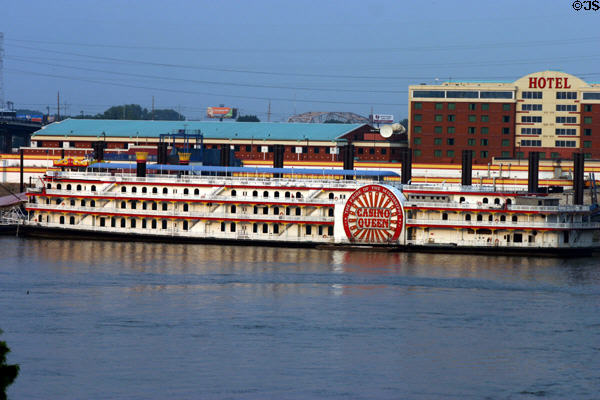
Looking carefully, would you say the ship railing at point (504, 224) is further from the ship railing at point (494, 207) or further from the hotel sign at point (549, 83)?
the hotel sign at point (549, 83)

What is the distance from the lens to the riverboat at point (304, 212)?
61.0 meters

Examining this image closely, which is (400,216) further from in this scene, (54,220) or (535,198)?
(54,220)

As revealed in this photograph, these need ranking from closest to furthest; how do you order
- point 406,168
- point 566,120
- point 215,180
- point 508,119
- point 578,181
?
point 578,181 < point 215,180 < point 406,168 < point 566,120 < point 508,119

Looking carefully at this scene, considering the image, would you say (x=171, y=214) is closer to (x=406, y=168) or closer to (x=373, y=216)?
(x=373, y=216)

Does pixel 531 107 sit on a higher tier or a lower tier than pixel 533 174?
higher

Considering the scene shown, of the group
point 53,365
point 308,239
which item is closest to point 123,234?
point 308,239

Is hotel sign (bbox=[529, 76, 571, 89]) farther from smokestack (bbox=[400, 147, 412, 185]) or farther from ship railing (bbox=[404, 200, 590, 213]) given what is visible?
ship railing (bbox=[404, 200, 590, 213])

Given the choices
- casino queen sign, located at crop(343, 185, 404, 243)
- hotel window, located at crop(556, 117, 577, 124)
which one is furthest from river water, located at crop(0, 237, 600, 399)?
hotel window, located at crop(556, 117, 577, 124)

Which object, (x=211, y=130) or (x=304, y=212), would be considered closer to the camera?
(x=304, y=212)

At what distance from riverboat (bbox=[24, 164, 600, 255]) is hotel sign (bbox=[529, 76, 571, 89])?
34.2 m

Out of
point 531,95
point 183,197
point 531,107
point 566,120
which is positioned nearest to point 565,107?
point 566,120

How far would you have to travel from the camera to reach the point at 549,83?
319 ft

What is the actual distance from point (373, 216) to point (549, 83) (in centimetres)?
4161

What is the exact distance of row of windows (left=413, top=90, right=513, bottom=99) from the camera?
9712 cm
